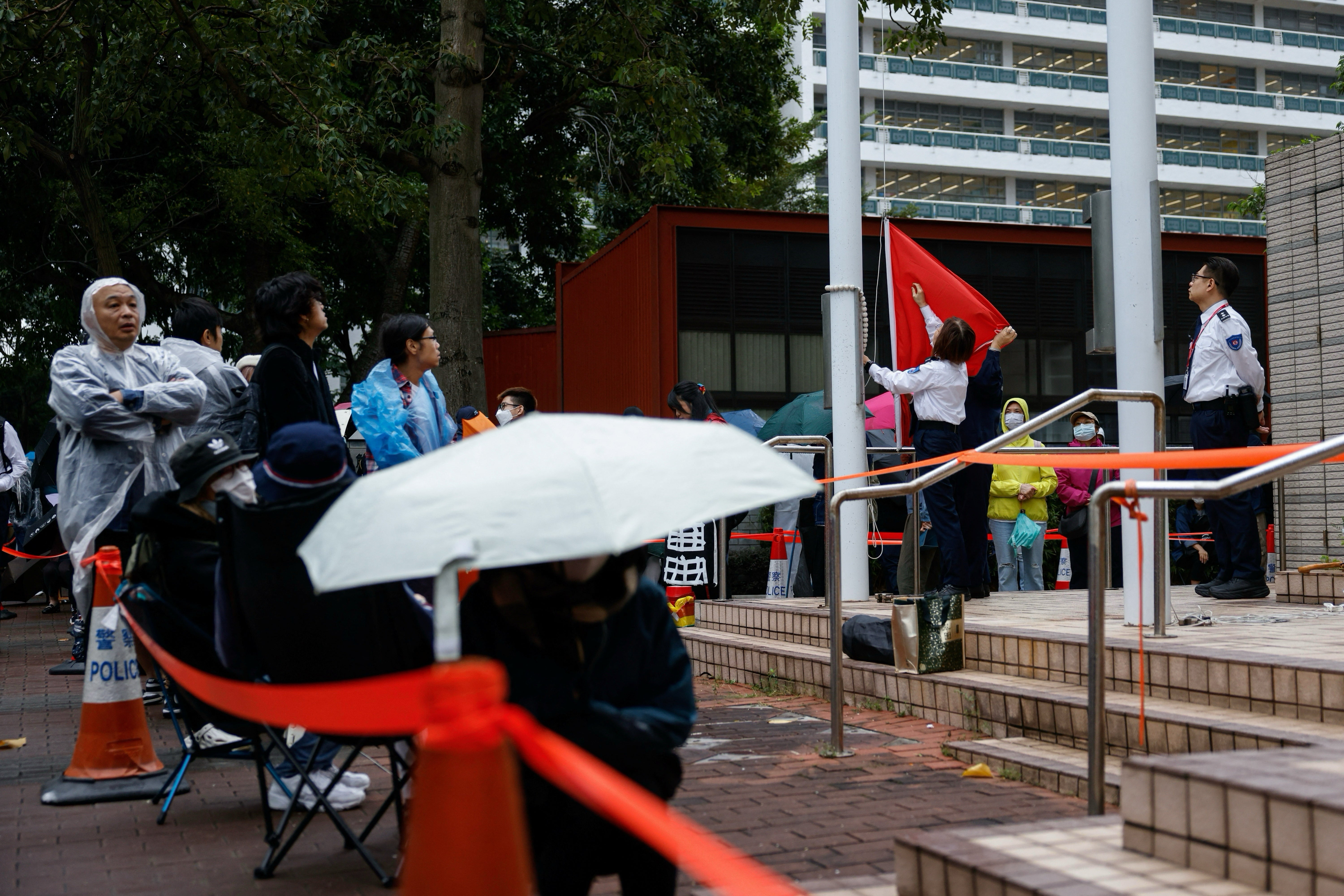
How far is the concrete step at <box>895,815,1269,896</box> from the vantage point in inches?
115

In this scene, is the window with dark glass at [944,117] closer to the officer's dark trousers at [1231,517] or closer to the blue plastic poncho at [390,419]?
the officer's dark trousers at [1231,517]

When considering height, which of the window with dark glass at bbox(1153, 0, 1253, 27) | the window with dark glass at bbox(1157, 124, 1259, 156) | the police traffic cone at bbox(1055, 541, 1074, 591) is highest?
the window with dark glass at bbox(1153, 0, 1253, 27)

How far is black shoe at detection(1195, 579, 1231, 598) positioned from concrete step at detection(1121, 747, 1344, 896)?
4678mm

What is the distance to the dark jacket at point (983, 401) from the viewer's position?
8.79m

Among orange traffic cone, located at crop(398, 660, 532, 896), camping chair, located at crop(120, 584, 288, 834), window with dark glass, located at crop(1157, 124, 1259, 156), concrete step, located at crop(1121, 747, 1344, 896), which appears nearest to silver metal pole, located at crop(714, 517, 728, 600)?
camping chair, located at crop(120, 584, 288, 834)

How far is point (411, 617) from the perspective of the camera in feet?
12.6

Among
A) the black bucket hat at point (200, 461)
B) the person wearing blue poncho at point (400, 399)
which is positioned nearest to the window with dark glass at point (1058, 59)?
the person wearing blue poncho at point (400, 399)

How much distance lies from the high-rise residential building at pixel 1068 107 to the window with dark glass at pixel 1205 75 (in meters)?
0.07

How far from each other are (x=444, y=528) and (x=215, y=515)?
2.70m

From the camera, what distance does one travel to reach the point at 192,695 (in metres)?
4.32

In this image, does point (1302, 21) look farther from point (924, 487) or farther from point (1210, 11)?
point (924, 487)

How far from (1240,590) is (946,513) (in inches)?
71.9

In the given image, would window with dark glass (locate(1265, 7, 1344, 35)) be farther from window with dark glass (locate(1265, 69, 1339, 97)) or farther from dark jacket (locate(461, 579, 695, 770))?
dark jacket (locate(461, 579, 695, 770))

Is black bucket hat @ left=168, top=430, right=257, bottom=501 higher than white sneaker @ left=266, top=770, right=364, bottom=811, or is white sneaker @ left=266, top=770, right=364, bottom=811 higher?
black bucket hat @ left=168, top=430, right=257, bottom=501
